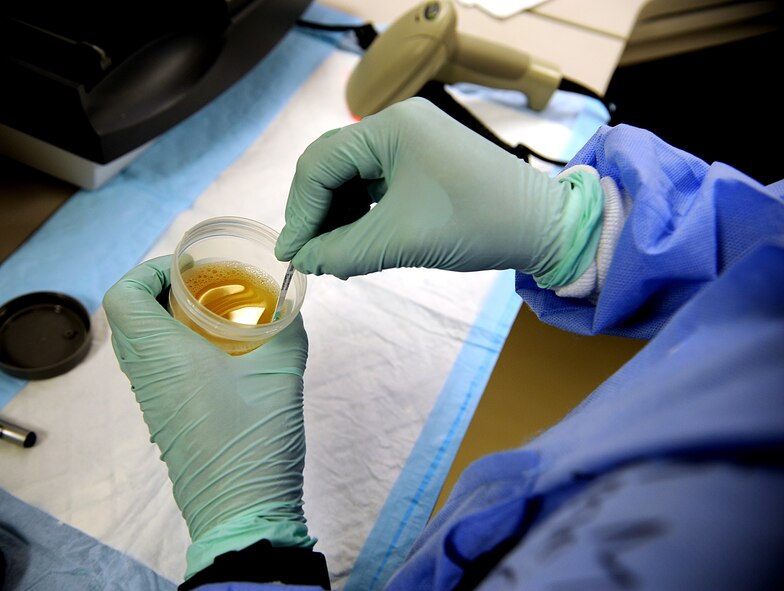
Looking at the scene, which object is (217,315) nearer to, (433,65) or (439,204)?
(439,204)

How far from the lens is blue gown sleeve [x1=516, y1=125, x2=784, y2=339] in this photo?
1.70 feet

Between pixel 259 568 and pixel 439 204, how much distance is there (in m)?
0.37

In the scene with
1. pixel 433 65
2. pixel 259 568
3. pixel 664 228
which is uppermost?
pixel 664 228

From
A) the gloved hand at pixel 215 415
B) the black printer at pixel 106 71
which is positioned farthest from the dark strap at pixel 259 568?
the black printer at pixel 106 71

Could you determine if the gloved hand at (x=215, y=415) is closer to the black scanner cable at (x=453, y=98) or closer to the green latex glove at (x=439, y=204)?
the green latex glove at (x=439, y=204)

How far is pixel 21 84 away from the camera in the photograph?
2.57 feet

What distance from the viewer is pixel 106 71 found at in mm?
825

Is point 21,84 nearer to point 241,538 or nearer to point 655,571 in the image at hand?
point 241,538

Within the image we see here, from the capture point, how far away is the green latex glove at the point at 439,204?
1.94 feet

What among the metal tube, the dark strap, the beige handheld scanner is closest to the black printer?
the beige handheld scanner

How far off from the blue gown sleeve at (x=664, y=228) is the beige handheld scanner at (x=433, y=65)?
0.50 meters

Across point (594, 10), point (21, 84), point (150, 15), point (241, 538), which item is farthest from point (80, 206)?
point (594, 10)

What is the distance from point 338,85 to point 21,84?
1.82 feet

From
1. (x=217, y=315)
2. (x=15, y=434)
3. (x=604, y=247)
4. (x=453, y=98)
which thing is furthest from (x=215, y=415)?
(x=453, y=98)
